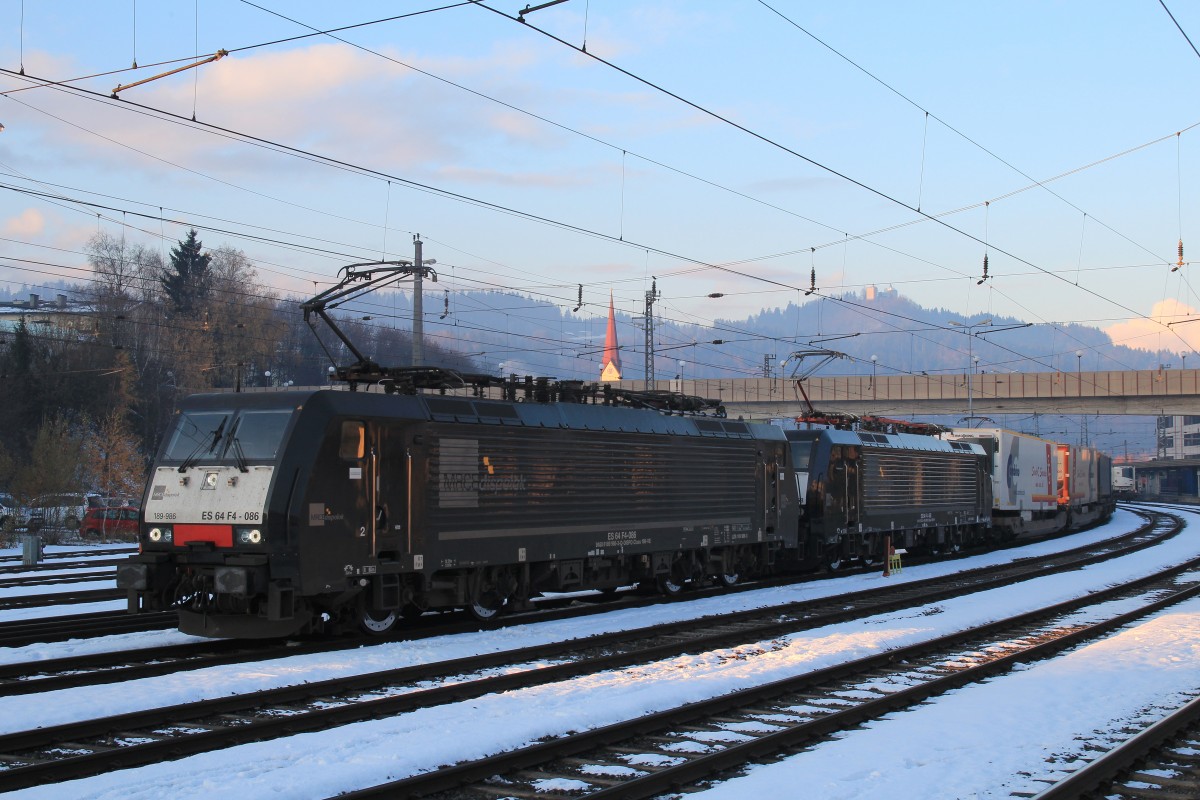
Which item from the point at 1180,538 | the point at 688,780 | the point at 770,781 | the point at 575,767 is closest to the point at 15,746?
the point at 575,767

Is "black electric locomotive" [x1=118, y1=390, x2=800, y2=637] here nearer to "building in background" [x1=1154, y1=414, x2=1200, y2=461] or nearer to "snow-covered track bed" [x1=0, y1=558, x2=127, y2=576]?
"snow-covered track bed" [x1=0, y1=558, x2=127, y2=576]

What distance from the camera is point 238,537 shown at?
14.0 metres

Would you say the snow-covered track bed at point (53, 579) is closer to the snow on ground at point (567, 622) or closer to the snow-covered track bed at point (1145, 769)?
the snow on ground at point (567, 622)

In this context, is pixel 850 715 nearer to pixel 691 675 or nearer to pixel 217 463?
pixel 691 675

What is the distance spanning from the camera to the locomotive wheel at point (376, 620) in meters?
15.4

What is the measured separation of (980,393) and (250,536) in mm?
Result: 73592

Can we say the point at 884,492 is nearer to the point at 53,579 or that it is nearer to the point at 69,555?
the point at 53,579

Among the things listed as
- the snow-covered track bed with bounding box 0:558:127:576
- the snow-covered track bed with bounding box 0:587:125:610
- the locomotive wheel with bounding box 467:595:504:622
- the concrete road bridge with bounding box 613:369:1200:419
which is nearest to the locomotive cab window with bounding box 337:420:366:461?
the locomotive wheel with bounding box 467:595:504:622

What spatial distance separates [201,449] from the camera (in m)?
15.1

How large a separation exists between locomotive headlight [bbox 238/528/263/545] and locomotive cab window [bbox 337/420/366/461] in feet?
4.78

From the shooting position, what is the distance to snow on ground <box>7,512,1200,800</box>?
8.38 metres

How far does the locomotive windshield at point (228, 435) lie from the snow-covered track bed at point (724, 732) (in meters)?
6.53

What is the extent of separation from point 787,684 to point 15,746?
7141 millimetres

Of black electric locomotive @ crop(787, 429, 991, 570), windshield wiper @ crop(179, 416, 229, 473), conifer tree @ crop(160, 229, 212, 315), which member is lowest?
black electric locomotive @ crop(787, 429, 991, 570)
